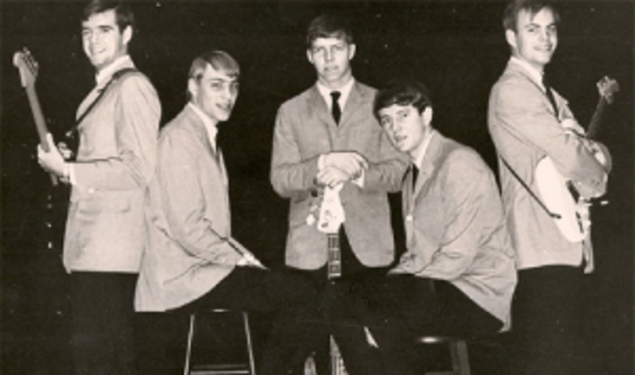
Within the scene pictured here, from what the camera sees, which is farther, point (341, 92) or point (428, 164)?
point (341, 92)

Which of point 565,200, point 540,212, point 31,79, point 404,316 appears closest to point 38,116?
point 31,79

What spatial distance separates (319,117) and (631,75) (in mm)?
1784

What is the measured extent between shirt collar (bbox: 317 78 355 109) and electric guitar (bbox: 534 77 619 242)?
1.06m

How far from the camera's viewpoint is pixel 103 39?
4.57 metres

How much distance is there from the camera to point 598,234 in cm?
471

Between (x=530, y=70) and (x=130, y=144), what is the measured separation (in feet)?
7.02

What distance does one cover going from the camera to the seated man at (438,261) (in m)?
4.02

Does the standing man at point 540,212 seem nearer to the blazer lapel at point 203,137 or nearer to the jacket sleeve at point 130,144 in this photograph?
the blazer lapel at point 203,137

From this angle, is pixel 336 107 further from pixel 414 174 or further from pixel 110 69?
pixel 110 69

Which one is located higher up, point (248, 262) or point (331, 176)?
point (331, 176)

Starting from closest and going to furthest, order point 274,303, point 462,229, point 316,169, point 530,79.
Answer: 1. point 462,229
2. point 274,303
3. point 316,169
4. point 530,79

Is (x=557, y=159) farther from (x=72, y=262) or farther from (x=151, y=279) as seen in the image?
(x=72, y=262)

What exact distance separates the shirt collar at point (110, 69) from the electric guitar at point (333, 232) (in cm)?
125

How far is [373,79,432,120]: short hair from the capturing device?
4.43 metres
